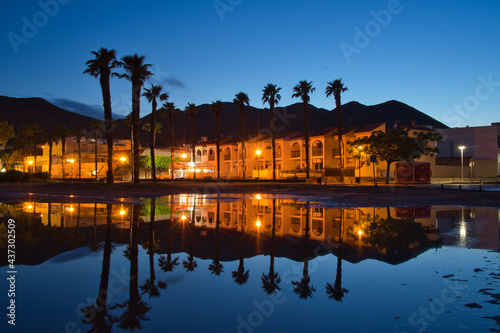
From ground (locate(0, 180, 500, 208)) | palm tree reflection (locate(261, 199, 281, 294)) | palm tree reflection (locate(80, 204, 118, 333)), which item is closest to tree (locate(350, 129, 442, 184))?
ground (locate(0, 180, 500, 208))

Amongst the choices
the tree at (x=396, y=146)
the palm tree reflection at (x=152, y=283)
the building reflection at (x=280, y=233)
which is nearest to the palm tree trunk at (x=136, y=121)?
the building reflection at (x=280, y=233)

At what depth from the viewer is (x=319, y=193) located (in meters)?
33.4

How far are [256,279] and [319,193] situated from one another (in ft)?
89.3

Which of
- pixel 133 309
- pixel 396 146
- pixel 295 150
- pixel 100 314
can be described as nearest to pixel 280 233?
pixel 133 309

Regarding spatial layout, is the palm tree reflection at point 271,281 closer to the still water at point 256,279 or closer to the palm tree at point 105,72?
the still water at point 256,279

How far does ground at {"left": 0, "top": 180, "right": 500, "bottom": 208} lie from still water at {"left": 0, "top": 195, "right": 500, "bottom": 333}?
498 inches

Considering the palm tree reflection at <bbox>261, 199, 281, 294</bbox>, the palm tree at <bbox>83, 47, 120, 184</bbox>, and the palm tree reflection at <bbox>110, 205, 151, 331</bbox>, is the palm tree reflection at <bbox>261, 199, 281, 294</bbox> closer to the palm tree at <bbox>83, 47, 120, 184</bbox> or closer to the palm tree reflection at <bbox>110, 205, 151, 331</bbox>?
the palm tree reflection at <bbox>110, 205, 151, 331</bbox>

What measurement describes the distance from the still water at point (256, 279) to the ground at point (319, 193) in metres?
12.6

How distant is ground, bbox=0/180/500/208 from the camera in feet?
81.9

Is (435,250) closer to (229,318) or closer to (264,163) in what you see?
(229,318)

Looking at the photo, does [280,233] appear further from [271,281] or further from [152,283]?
[152,283]

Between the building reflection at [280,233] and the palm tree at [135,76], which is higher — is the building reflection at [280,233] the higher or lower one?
the lower one

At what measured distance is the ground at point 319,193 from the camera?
2495 centimetres

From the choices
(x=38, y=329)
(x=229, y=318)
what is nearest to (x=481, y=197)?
(x=229, y=318)
